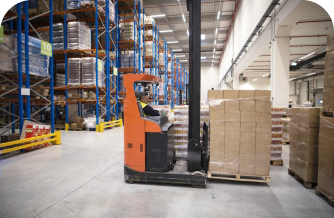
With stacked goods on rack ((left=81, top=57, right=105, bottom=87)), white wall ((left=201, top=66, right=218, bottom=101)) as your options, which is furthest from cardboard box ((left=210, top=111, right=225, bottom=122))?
white wall ((left=201, top=66, right=218, bottom=101))

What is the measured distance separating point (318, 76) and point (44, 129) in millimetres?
29070

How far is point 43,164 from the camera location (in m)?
4.61

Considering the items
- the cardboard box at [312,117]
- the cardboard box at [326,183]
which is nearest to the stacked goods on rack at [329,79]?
the cardboard box at [312,117]

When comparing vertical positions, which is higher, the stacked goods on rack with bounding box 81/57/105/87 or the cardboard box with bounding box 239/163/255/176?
the stacked goods on rack with bounding box 81/57/105/87

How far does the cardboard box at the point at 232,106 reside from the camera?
11.8ft

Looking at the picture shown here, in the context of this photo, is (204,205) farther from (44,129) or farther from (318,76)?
(318,76)

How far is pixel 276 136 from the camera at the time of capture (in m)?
4.88

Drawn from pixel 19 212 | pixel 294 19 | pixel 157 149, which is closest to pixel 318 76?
pixel 294 19

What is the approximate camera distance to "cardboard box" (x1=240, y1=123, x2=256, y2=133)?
357cm

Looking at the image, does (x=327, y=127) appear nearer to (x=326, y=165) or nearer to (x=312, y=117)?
(x=312, y=117)

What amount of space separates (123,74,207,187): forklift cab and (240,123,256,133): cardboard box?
3.48 feet

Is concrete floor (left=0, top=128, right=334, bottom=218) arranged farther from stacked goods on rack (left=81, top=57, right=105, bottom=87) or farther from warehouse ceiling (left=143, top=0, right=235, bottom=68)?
warehouse ceiling (left=143, top=0, right=235, bottom=68)

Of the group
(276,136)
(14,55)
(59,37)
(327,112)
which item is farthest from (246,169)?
(59,37)

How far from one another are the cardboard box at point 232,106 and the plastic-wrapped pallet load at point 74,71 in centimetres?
777
